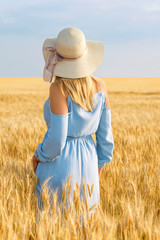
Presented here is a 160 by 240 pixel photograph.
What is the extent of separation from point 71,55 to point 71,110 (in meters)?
0.29

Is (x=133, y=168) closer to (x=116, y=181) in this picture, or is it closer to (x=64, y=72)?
(x=116, y=181)

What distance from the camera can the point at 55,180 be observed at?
1.77 m

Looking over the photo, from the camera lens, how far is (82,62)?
1.71 metres

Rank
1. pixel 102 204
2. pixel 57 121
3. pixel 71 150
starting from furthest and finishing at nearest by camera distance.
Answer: pixel 102 204 < pixel 71 150 < pixel 57 121

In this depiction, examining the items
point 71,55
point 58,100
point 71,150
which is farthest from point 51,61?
point 71,150

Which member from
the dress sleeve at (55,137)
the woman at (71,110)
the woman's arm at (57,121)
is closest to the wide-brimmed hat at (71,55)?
the woman at (71,110)

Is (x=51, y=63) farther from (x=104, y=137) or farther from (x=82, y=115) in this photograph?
(x=104, y=137)

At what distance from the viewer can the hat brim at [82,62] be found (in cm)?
165

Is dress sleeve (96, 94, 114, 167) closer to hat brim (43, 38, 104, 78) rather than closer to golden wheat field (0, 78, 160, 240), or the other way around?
golden wheat field (0, 78, 160, 240)

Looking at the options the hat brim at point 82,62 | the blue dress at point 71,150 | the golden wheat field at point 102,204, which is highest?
the hat brim at point 82,62

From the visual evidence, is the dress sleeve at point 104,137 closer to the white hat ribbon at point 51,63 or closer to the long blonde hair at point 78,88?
the long blonde hair at point 78,88

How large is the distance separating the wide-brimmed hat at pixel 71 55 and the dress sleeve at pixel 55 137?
22 cm

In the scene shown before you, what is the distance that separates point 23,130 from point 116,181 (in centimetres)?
214

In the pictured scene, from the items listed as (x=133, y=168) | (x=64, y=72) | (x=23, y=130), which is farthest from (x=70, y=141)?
(x=23, y=130)
